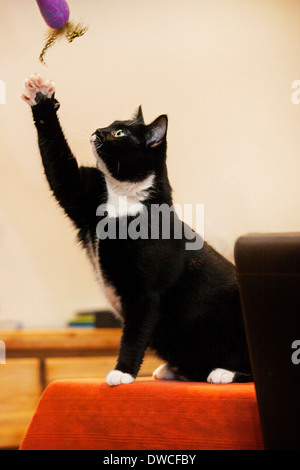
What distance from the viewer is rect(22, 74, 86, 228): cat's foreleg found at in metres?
1.10

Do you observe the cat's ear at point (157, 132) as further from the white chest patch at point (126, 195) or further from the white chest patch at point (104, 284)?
the white chest patch at point (104, 284)

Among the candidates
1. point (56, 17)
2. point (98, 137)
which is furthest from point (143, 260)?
point (56, 17)

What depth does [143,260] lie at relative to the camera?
38.1 inches

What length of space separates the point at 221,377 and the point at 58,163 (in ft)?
1.89

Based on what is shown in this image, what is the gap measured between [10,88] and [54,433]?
1.71m

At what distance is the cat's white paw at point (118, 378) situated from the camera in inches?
33.9

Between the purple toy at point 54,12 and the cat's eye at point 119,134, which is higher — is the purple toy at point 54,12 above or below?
above

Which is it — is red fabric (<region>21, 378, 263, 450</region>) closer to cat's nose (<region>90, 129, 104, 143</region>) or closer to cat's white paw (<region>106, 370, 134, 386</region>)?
cat's white paw (<region>106, 370, 134, 386</region>)

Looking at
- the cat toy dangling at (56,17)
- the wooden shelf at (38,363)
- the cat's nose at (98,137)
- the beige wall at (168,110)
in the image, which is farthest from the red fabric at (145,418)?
the beige wall at (168,110)

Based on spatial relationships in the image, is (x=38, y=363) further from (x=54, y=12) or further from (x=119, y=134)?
(x=54, y=12)

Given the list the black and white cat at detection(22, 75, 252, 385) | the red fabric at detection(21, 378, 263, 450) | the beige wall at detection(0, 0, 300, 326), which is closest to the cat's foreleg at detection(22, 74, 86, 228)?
the black and white cat at detection(22, 75, 252, 385)

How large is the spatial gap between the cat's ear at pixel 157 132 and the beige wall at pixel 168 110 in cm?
99
